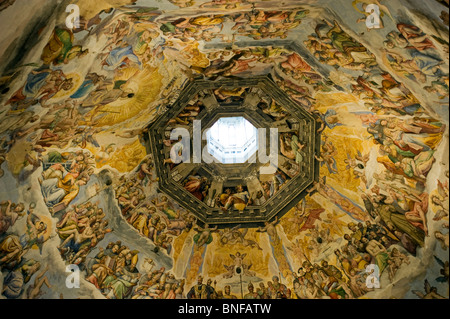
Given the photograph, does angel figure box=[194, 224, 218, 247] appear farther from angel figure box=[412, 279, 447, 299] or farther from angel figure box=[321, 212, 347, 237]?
angel figure box=[412, 279, 447, 299]

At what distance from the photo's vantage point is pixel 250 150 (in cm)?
1489

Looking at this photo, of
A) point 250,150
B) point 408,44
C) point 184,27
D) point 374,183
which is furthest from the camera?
point 250,150

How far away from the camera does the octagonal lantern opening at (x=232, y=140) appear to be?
1487cm

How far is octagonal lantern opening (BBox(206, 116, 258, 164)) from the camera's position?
48.8 feet

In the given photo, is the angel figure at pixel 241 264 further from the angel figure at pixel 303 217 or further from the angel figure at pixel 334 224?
the angel figure at pixel 334 224

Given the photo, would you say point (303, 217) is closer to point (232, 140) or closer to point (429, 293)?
point (232, 140)

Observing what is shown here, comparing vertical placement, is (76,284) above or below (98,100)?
below

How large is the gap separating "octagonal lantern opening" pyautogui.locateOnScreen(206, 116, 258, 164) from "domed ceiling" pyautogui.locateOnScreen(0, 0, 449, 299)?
5cm

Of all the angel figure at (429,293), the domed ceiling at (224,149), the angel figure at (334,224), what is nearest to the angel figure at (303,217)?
the domed ceiling at (224,149)

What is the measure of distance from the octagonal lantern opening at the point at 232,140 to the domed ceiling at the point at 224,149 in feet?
0.16

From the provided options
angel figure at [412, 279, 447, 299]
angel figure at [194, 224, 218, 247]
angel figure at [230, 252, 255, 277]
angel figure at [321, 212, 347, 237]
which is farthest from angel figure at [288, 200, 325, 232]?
angel figure at [412, 279, 447, 299]

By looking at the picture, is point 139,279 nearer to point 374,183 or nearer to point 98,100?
point 98,100
